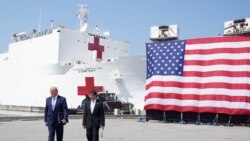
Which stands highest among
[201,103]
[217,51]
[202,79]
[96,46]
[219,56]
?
[96,46]

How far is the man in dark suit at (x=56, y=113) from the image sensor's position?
225 inches

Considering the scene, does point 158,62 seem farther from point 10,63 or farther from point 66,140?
point 10,63

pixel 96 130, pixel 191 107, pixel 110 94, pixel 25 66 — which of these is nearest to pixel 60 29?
pixel 25 66

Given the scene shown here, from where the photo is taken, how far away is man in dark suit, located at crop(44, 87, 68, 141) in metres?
5.71

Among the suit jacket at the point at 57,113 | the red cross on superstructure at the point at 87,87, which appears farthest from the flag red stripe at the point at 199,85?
the suit jacket at the point at 57,113

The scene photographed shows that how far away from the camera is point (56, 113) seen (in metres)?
5.74

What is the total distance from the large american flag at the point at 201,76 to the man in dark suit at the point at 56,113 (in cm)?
864

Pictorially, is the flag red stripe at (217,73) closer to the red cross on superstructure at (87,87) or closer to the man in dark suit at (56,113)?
the man in dark suit at (56,113)

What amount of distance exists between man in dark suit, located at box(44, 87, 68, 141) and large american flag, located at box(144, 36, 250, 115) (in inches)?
340

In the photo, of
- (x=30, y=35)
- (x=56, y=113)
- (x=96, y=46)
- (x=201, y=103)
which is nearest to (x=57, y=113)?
(x=56, y=113)

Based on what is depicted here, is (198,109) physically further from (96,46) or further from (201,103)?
(96,46)

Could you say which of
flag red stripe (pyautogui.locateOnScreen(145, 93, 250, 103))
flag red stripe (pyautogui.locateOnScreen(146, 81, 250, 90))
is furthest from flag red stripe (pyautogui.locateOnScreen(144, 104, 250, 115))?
flag red stripe (pyautogui.locateOnScreen(146, 81, 250, 90))

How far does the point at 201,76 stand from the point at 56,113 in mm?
8947

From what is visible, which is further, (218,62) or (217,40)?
(217,40)
